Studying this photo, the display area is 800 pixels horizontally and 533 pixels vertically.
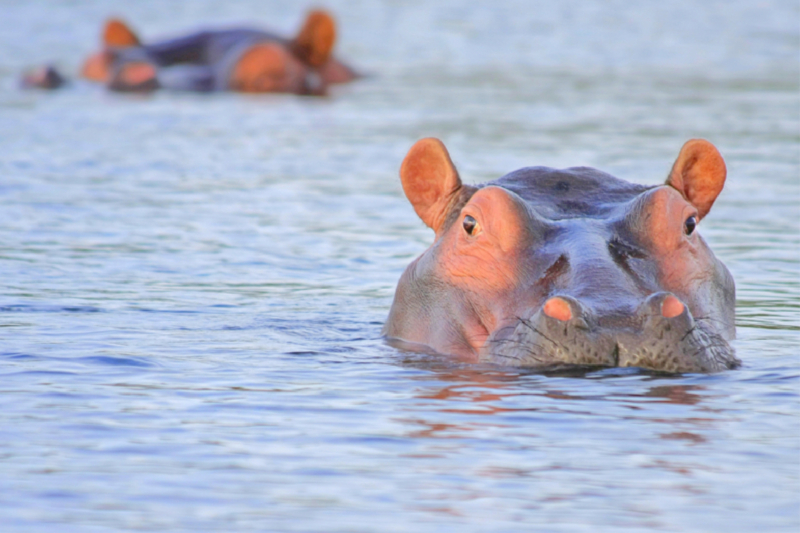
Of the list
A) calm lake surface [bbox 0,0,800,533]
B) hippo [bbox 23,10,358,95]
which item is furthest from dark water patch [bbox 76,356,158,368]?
hippo [bbox 23,10,358,95]

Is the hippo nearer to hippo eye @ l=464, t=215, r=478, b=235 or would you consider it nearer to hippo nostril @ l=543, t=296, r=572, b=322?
hippo eye @ l=464, t=215, r=478, b=235

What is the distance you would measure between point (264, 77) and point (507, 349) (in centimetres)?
1576

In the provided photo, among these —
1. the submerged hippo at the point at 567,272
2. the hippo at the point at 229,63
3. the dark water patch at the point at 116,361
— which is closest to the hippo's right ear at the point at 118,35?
the hippo at the point at 229,63

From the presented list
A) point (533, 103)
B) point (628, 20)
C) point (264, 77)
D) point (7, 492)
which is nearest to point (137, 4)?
point (628, 20)

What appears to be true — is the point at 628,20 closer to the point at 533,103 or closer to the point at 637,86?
the point at 637,86

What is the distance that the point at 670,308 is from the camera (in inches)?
238

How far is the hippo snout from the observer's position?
6.06 m

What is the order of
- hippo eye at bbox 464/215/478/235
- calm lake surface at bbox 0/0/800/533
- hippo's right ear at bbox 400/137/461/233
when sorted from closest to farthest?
calm lake surface at bbox 0/0/800/533 → hippo eye at bbox 464/215/478/235 → hippo's right ear at bbox 400/137/461/233

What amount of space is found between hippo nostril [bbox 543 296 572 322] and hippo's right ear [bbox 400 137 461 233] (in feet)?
5.44

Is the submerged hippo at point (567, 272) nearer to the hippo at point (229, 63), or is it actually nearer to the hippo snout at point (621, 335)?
the hippo snout at point (621, 335)

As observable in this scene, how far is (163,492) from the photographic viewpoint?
490 centimetres

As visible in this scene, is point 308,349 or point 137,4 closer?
point 308,349

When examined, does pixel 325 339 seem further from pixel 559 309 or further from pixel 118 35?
A: pixel 118 35

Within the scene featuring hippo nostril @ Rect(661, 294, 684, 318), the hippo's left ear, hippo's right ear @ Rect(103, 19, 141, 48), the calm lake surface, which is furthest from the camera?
hippo's right ear @ Rect(103, 19, 141, 48)
